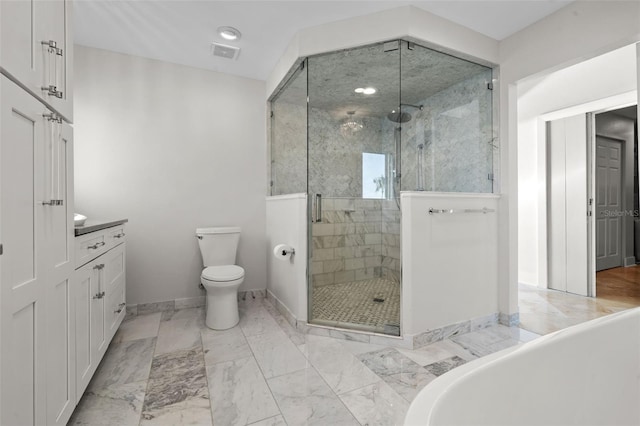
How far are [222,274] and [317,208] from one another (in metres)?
0.97

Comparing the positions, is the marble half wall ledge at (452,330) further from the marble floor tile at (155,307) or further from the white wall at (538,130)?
the marble floor tile at (155,307)

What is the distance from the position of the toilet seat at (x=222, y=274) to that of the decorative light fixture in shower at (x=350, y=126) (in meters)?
1.62

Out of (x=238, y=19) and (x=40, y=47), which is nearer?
(x=40, y=47)

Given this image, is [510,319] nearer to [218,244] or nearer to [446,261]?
[446,261]

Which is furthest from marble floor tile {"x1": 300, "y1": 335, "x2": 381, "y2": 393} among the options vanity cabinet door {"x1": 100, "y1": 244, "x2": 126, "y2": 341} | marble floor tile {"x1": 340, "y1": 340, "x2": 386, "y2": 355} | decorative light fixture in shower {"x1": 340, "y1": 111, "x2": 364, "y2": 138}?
decorative light fixture in shower {"x1": 340, "y1": 111, "x2": 364, "y2": 138}

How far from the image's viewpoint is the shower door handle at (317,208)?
258 centimetres

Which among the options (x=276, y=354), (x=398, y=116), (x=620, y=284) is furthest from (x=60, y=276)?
(x=620, y=284)

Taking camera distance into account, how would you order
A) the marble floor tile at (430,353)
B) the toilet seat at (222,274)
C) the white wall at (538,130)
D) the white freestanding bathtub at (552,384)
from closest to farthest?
1. the white freestanding bathtub at (552,384)
2. the marble floor tile at (430,353)
3. the toilet seat at (222,274)
4. the white wall at (538,130)

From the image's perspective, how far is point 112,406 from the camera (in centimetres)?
150

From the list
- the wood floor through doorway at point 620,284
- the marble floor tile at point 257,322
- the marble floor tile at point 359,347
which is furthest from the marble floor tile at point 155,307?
the wood floor through doorway at point 620,284

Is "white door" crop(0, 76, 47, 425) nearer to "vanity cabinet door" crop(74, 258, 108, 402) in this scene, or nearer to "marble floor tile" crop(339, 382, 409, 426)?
"vanity cabinet door" crop(74, 258, 108, 402)

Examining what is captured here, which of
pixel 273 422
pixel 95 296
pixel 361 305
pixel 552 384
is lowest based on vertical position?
pixel 273 422

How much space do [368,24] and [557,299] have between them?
10.5 feet

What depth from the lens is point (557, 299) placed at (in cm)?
306
